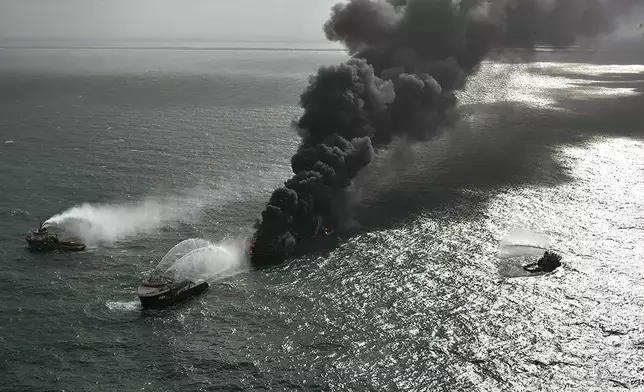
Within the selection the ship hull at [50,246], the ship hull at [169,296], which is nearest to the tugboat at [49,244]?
the ship hull at [50,246]

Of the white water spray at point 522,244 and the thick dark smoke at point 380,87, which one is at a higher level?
Result: the thick dark smoke at point 380,87

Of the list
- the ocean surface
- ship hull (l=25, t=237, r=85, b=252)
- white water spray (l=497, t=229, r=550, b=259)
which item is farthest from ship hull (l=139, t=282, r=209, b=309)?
white water spray (l=497, t=229, r=550, b=259)

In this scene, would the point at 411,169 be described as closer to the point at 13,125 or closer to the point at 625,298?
the point at 625,298

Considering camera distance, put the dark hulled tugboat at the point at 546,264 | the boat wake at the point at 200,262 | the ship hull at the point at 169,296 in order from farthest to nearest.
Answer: the dark hulled tugboat at the point at 546,264 → the boat wake at the point at 200,262 → the ship hull at the point at 169,296

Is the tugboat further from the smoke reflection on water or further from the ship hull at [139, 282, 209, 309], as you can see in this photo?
the smoke reflection on water

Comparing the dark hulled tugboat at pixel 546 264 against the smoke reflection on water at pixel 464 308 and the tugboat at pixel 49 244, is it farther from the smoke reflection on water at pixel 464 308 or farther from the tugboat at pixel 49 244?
the tugboat at pixel 49 244

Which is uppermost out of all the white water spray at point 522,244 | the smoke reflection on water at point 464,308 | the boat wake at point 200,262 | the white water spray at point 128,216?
the white water spray at point 128,216
